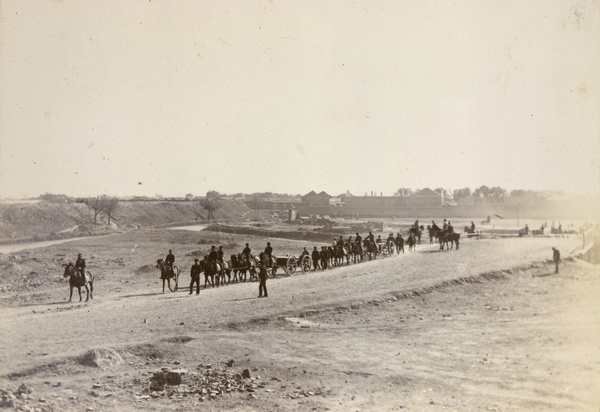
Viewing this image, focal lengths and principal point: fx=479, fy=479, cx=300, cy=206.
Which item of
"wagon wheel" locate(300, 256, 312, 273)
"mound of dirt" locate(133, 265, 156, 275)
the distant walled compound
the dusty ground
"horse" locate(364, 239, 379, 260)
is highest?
the distant walled compound

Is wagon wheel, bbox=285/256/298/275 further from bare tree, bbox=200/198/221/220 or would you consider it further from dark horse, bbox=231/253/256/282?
bare tree, bbox=200/198/221/220

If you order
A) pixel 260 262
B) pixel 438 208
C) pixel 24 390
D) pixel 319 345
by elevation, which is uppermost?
pixel 438 208

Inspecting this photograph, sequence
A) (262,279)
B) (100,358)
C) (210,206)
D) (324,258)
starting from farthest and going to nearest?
1. (210,206)
2. (324,258)
3. (262,279)
4. (100,358)

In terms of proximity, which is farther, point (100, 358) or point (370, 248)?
point (370, 248)

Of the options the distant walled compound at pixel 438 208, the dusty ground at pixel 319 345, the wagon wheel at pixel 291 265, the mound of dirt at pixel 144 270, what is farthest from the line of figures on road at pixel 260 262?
the distant walled compound at pixel 438 208

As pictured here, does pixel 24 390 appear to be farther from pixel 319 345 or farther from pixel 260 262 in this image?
pixel 260 262

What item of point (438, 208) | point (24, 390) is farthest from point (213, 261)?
point (438, 208)

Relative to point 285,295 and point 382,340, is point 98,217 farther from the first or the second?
point 382,340

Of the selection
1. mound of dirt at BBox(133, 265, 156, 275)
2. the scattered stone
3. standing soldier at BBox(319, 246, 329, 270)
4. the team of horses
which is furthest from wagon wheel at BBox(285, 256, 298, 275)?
the scattered stone
